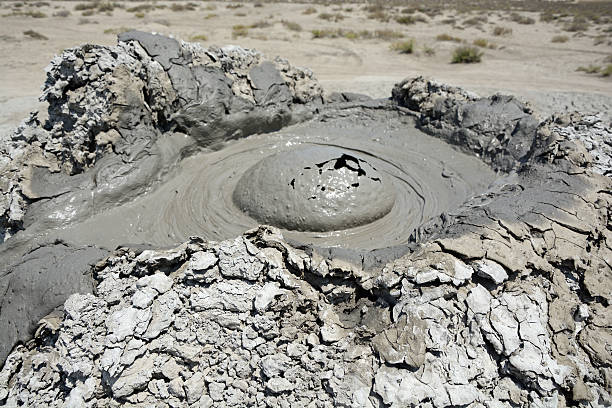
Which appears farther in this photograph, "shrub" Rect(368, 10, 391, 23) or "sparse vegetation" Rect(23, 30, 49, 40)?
"shrub" Rect(368, 10, 391, 23)

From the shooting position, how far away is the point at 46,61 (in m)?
12.0

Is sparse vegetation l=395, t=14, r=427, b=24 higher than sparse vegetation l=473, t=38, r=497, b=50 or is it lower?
higher

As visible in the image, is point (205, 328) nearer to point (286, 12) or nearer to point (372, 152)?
point (372, 152)

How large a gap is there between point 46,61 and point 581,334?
47.5ft

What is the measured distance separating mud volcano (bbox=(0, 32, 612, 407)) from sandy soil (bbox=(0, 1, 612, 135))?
15.6ft

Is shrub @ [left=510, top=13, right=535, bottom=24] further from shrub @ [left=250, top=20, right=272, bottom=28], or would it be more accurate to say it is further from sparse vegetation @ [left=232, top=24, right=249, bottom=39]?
sparse vegetation @ [left=232, top=24, right=249, bottom=39]

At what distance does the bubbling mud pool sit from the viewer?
386cm

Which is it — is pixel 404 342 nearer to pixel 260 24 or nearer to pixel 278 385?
pixel 278 385

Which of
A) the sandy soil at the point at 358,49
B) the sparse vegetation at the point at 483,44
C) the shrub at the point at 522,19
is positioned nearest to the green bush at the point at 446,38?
the sandy soil at the point at 358,49

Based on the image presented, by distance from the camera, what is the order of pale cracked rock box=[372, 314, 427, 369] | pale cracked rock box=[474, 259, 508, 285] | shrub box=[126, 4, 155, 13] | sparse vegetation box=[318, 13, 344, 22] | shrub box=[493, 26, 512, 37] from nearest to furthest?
pale cracked rock box=[372, 314, 427, 369] → pale cracked rock box=[474, 259, 508, 285] → shrub box=[493, 26, 512, 37] → sparse vegetation box=[318, 13, 344, 22] → shrub box=[126, 4, 155, 13]

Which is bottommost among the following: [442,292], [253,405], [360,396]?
[253,405]

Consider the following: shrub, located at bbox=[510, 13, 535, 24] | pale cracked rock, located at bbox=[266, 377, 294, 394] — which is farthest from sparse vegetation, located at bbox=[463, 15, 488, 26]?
pale cracked rock, located at bbox=[266, 377, 294, 394]

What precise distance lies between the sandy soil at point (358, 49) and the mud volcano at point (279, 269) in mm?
4758

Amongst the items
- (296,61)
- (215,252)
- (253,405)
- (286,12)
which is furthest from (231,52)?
(286,12)
